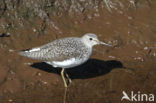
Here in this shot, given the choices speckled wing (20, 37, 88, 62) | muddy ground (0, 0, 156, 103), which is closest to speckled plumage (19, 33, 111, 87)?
speckled wing (20, 37, 88, 62)

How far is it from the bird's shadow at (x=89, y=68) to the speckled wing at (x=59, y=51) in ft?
2.48

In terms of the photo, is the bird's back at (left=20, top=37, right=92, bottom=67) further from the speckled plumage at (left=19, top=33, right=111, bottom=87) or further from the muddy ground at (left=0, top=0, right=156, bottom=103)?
the muddy ground at (left=0, top=0, right=156, bottom=103)

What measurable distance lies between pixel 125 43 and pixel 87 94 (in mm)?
2806

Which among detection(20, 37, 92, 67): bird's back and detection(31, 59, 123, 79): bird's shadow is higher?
detection(20, 37, 92, 67): bird's back

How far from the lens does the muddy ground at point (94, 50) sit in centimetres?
1027

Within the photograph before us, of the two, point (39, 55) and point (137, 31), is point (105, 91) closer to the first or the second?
point (39, 55)

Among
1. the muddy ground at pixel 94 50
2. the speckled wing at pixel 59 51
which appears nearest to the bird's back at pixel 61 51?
the speckled wing at pixel 59 51

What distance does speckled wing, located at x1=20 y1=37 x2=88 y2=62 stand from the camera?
10.1 metres

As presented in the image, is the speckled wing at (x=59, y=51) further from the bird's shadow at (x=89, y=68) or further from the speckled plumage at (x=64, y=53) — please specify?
the bird's shadow at (x=89, y=68)

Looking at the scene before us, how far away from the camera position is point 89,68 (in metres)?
11.4

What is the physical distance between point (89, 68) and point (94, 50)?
745 millimetres

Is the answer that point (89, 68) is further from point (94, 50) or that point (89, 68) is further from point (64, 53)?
point (64, 53)

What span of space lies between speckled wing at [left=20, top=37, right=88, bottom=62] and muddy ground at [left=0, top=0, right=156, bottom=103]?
699mm

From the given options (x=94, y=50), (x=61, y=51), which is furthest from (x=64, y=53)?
(x=94, y=50)
